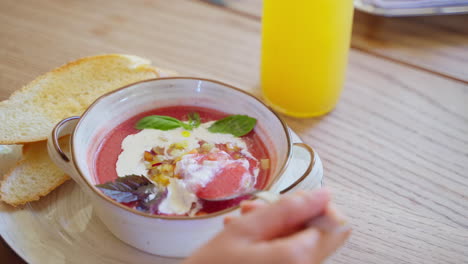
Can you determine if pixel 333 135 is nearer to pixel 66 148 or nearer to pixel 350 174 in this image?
pixel 350 174

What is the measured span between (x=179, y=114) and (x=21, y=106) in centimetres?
53

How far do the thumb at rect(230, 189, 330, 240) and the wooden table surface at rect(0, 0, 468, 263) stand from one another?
0.48 metres

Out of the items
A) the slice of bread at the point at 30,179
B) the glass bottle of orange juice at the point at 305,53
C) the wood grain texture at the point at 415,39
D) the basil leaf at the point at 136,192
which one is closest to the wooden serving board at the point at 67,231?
the slice of bread at the point at 30,179

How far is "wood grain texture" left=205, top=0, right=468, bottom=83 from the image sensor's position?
2.12 meters

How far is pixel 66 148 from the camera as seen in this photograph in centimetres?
148

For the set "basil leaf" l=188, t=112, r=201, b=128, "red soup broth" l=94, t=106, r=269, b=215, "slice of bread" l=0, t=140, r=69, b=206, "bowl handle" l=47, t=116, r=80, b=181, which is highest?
"bowl handle" l=47, t=116, r=80, b=181

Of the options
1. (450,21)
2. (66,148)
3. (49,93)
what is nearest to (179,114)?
(66,148)

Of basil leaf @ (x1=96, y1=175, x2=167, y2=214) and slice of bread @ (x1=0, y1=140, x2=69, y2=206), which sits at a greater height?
basil leaf @ (x1=96, y1=175, x2=167, y2=214)

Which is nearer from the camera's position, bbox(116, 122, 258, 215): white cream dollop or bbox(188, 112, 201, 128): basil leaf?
bbox(116, 122, 258, 215): white cream dollop

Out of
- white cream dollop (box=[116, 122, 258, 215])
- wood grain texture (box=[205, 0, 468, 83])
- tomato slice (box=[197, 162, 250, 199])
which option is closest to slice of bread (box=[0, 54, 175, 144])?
white cream dollop (box=[116, 122, 258, 215])

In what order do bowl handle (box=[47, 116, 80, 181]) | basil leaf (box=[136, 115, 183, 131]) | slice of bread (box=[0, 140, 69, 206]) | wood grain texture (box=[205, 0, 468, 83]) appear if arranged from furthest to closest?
1. wood grain texture (box=[205, 0, 468, 83])
2. basil leaf (box=[136, 115, 183, 131])
3. slice of bread (box=[0, 140, 69, 206])
4. bowl handle (box=[47, 116, 80, 181])

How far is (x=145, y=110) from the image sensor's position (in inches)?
60.7

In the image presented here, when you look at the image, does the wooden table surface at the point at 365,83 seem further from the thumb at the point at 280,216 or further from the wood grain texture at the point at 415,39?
the thumb at the point at 280,216

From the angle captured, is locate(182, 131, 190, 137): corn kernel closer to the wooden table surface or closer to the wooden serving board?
the wooden serving board
